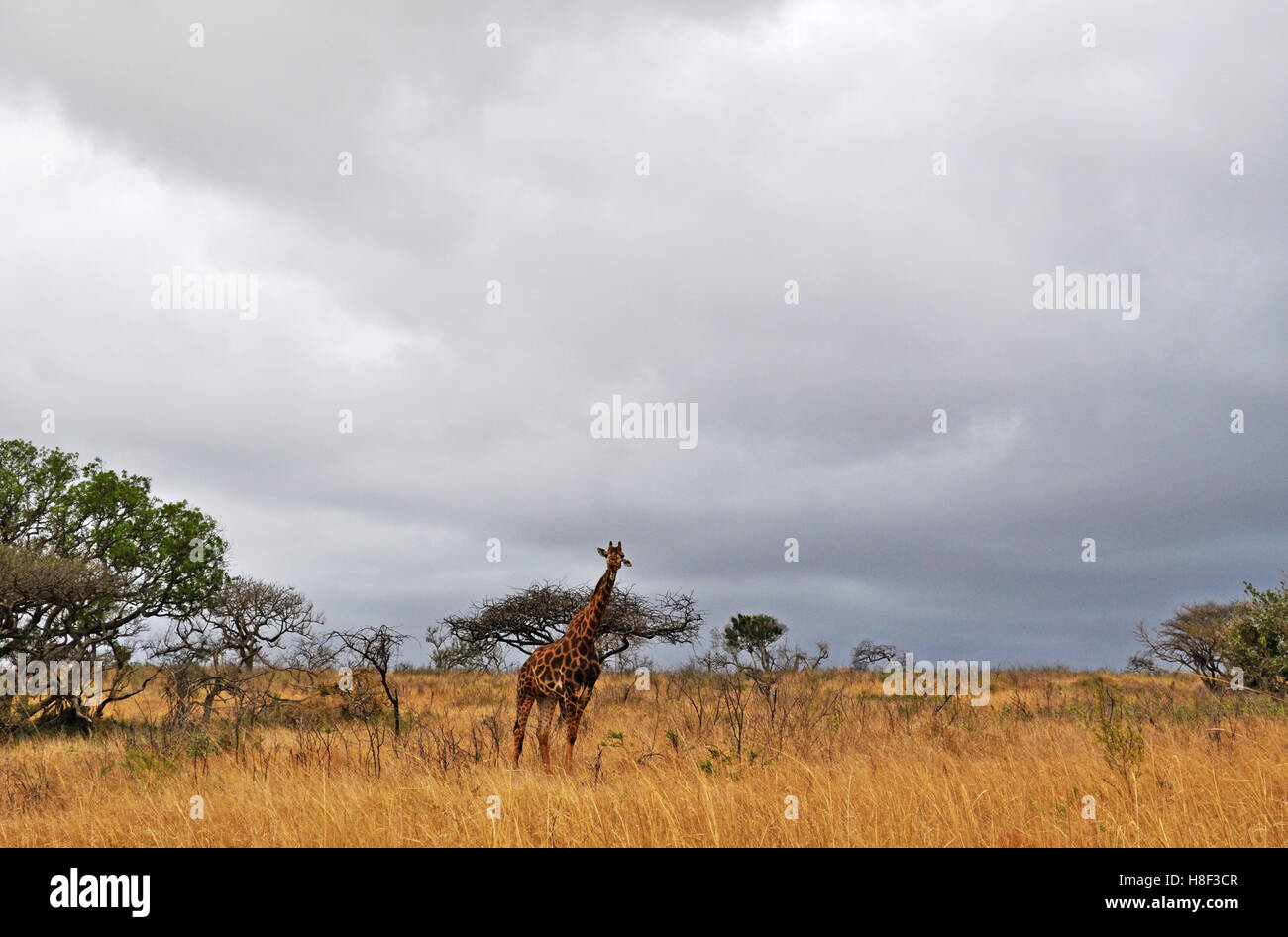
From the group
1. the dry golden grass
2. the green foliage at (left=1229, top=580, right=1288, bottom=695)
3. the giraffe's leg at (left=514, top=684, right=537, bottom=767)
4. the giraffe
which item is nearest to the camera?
the dry golden grass

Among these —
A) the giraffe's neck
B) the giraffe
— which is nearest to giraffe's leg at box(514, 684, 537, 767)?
the giraffe

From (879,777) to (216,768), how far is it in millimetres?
8404

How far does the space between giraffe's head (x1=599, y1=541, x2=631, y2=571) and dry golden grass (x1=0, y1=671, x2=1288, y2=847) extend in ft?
8.31

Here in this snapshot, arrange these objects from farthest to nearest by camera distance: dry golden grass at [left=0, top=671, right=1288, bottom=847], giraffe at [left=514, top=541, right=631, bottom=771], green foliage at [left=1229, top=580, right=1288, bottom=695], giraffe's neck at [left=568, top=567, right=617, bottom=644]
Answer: green foliage at [left=1229, top=580, right=1288, bottom=695] → giraffe's neck at [left=568, top=567, right=617, bottom=644] → giraffe at [left=514, top=541, right=631, bottom=771] → dry golden grass at [left=0, top=671, right=1288, bottom=847]

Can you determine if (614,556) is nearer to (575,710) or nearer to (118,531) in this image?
(575,710)

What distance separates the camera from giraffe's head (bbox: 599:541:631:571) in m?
11.0

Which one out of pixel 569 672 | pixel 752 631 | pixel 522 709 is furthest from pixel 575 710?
pixel 752 631

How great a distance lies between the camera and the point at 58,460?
2806 cm

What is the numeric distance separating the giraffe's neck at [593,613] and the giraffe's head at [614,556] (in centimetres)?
8

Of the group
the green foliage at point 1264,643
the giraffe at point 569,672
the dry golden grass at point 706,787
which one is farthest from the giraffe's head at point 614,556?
the green foliage at point 1264,643

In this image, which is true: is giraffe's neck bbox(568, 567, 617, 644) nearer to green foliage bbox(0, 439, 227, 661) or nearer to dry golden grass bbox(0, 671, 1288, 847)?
dry golden grass bbox(0, 671, 1288, 847)

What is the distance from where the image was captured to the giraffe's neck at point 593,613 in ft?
36.5

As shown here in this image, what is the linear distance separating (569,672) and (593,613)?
2.67 feet
